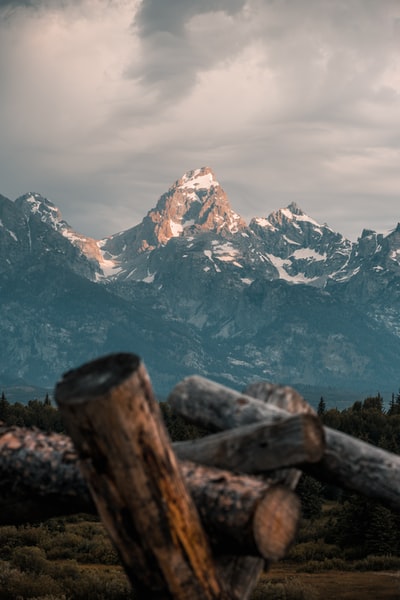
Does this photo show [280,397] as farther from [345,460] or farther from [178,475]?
[178,475]

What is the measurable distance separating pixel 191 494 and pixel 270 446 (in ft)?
2.99

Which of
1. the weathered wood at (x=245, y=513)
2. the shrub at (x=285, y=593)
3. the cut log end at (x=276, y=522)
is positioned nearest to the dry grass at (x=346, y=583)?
the shrub at (x=285, y=593)

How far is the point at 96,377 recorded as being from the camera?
562cm

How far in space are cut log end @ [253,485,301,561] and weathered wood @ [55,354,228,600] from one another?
46 cm

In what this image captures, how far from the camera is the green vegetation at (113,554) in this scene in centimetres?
2347

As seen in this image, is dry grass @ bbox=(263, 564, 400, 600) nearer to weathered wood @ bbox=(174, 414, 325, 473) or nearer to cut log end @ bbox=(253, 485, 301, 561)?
weathered wood @ bbox=(174, 414, 325, 473)

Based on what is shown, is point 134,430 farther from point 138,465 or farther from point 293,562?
point 293,562

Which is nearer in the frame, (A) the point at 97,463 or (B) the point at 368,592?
(A) the point at 97,463

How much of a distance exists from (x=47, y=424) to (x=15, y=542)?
10301 centimetres

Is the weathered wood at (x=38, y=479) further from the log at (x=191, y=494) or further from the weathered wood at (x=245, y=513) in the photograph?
the weathered wood at (x=245, y=513)

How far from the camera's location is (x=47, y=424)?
136 metres

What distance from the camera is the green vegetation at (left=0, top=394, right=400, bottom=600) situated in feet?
77.0

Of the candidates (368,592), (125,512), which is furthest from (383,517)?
(125,512)

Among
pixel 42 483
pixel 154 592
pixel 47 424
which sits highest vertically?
pixel 42 483
